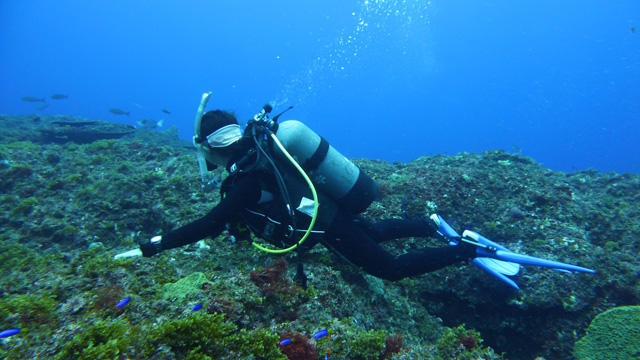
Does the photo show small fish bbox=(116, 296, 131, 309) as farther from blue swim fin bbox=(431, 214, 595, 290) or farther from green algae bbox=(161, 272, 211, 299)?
blue swim fin bbox=(431, 214, 595, 290)

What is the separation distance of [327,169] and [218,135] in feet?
5.15

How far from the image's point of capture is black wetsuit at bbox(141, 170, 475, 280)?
3.35 metres

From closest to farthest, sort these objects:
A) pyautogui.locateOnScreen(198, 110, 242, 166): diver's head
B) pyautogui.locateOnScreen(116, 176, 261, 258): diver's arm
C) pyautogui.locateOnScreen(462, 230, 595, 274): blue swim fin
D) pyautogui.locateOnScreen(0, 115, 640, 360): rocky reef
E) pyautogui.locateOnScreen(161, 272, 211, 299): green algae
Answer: pyautogui.locateOnScreen(0, 115, 640, 360): rocky reef, pyautogui.locateOnScreen(161, 272, 211, 299): green algae, pyautogui.locateOnScreen(116, 176, 261, 258): diver's arm, pyautogui.locateOnScreen(198, 110, 242, 166): diver's head, pyautogui.locateOnScreen(462, 230, 595, 274): blue swim fin

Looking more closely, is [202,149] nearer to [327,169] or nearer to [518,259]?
[327,169]

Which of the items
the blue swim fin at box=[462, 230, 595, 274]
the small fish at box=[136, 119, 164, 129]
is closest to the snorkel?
the blue swim fin at box=[462, 230, 595, 274]

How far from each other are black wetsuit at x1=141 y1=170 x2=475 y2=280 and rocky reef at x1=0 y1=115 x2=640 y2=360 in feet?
1.40

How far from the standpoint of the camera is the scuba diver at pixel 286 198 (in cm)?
341

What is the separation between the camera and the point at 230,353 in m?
2.18

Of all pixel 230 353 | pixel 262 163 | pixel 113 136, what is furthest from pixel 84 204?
pixel 113 136

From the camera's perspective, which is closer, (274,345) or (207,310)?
(274,345)

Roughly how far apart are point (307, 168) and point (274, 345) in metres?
2.26

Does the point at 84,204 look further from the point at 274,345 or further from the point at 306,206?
the point at 274,345

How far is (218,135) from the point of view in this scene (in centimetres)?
359

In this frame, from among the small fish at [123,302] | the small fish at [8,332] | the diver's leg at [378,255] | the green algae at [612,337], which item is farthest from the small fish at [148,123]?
the green algae at [612,337]
